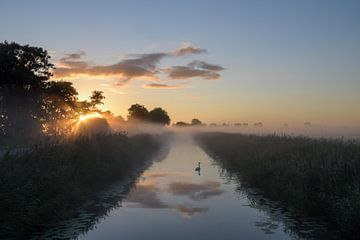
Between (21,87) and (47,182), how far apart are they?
128 ft

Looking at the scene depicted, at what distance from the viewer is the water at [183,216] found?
1356 cm

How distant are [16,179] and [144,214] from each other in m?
5.17

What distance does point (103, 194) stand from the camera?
20.1 meters

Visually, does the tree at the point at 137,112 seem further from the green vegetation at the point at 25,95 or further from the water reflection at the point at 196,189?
the water reflection at the point at 196,189

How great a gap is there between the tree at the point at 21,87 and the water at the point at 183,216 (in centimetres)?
2999

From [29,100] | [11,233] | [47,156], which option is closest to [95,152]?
[47,156]

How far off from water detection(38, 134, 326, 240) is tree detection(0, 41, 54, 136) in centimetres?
2999

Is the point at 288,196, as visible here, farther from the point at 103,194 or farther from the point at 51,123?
the point at 51,123

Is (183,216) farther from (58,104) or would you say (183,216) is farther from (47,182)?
(58,104)

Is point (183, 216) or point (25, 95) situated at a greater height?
point (25, 95)

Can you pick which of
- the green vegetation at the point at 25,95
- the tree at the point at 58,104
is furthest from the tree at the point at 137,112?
the green vegetation at the point at 25,95

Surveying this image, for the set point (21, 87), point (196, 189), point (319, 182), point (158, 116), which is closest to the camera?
point (319, 182)

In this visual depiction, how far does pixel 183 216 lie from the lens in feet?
53.2

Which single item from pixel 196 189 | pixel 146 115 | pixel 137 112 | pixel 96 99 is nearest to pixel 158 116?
pixel 146 115
